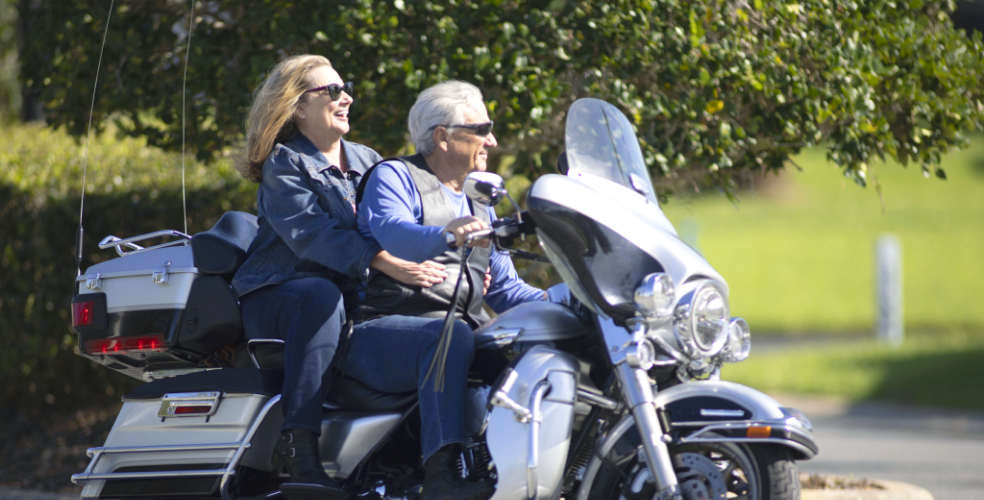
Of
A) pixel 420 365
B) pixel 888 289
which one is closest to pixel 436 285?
pixel 420 365

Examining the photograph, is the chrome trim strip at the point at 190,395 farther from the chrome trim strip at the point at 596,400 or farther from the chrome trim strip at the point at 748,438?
the chrome trim strip at the point at 748,438

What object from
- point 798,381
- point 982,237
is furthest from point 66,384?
point 982,237

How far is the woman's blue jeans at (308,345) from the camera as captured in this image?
294 centimetres

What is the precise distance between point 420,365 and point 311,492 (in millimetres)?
530

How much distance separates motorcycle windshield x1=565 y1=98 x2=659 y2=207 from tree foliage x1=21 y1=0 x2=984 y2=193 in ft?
4.09

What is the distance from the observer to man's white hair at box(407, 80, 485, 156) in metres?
3.04

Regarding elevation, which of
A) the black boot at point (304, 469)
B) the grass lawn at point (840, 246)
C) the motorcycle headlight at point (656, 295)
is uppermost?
the grass lawn at point (840, 246)

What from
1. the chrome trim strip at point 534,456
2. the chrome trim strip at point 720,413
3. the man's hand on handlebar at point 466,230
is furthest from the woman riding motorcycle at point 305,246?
the chrome trim strip at point 720,413

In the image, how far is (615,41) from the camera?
4.28 m

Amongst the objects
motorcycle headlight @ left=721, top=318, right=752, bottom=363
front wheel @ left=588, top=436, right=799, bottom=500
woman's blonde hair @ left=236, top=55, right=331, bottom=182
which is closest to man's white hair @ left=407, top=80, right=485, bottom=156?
woman's blonde hair @ left=236, top=55, right=331, bottom=182

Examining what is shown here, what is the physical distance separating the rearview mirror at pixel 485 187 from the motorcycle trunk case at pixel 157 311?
1079 millimetres

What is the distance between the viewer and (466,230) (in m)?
2.65

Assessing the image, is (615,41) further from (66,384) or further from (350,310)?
(66,384)

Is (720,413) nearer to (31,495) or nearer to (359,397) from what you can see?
(359,397)
